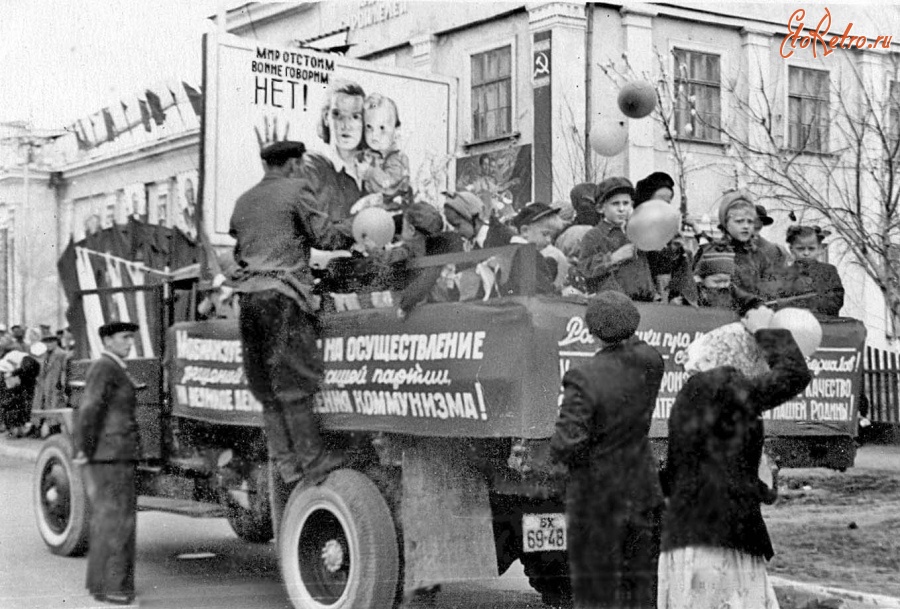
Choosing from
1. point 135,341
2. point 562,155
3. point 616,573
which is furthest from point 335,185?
point 562,155

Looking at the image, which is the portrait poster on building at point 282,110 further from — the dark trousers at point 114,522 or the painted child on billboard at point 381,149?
the dark trousers at point 114,522

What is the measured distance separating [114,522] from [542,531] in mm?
2516

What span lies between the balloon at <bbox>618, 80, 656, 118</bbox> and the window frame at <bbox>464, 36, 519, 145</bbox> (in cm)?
1170

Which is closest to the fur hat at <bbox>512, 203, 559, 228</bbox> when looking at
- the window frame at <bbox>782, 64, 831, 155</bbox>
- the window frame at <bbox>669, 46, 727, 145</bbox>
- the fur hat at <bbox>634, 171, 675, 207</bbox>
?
the fur hat at <bbox>634, 171, 675, 207</bbox>

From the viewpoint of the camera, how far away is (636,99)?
7.14m

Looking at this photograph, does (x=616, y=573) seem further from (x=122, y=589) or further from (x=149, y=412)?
(x=149, y=412)

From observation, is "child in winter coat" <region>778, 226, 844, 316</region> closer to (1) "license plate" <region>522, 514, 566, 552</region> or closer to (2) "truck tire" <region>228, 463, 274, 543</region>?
(1) "license plate" <region>522, 514, 566, 552</region>

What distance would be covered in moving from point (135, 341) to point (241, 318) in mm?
1650

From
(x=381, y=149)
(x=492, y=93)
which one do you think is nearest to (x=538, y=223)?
(x=381, y=149)

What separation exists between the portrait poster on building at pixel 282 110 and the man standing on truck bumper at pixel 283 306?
1.95 metres

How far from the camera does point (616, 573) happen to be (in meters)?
4.72

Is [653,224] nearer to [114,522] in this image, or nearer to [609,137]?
[609,137]

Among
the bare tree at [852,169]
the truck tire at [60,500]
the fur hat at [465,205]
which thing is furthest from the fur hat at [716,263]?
the truck tire at [60,500]

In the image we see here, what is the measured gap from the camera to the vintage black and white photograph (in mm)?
4676
